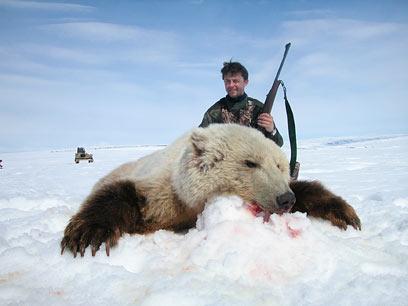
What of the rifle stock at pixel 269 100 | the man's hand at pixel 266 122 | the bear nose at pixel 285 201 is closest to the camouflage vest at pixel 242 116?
the rifle stock at pixel 269 100

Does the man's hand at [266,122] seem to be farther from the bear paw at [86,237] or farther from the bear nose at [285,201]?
the bear paw at [86,237]

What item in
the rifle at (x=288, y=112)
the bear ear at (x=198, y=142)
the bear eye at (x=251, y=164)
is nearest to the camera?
the bear eye at (x=251, y=164)

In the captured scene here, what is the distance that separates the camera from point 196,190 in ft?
9.27

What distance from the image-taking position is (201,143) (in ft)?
10.00

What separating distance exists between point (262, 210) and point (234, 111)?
121 inches

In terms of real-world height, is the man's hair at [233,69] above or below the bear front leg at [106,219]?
above

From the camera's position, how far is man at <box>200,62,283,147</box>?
18.1ft

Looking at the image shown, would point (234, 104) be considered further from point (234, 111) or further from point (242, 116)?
point (242, 116)

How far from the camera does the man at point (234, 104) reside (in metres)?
5.51

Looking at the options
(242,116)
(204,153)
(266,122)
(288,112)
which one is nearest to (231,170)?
(204,153)

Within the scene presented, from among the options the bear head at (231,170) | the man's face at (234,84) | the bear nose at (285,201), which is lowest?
the bear nose at (285,201)

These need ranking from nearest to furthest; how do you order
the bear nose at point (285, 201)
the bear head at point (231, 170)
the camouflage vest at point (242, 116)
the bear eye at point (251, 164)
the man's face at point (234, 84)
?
the bear nose at point (285, 201), the bear head at point (231, 170), the bear eye at point (251, 164), the camouflage vest at point (242, 116), the man's face at point (234, 84)

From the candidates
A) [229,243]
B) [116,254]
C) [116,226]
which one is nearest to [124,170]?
[116,226]

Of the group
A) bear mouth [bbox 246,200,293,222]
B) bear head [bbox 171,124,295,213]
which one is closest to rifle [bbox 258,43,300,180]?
bear head [bbox 171,124,295,213]
